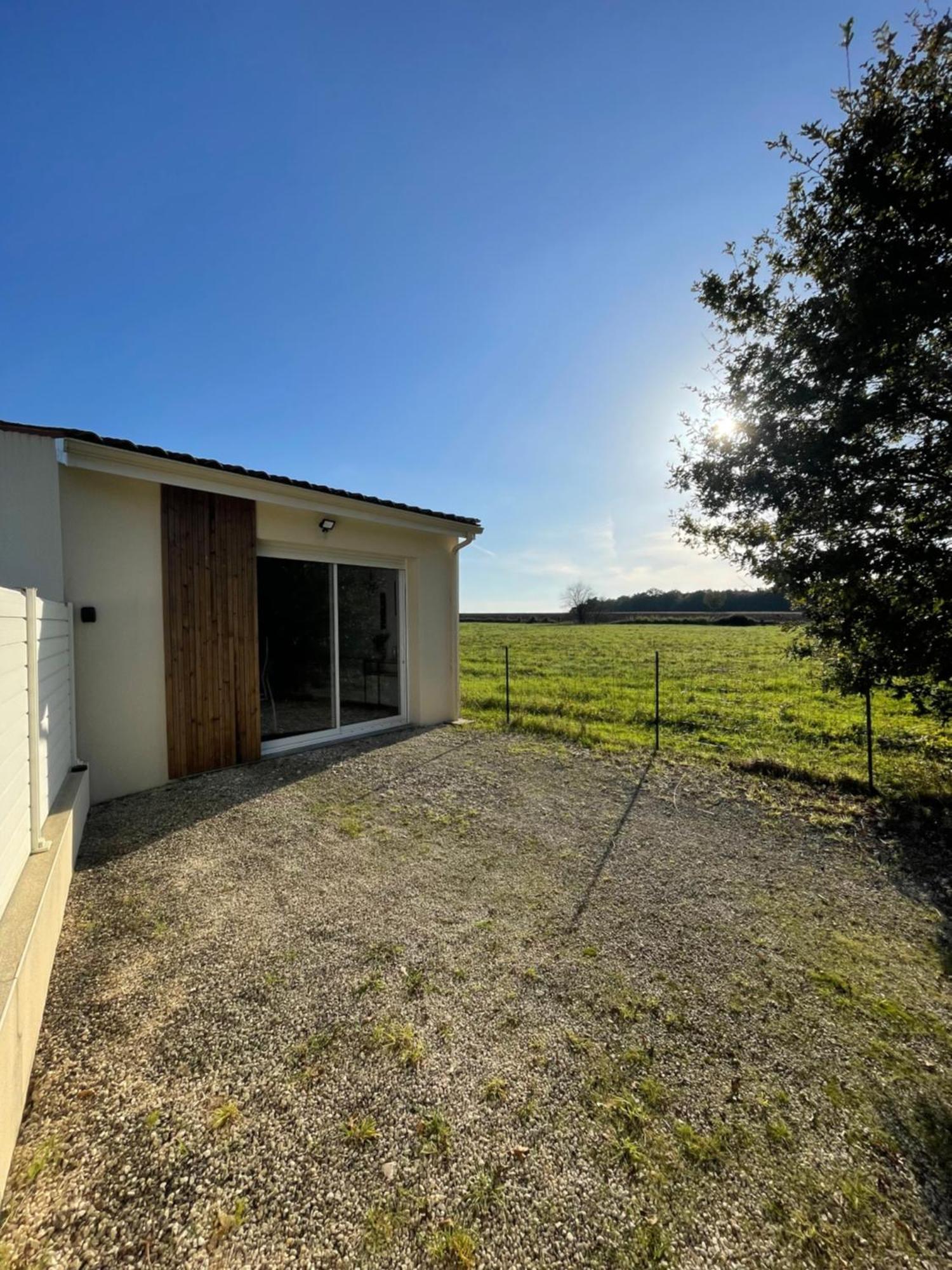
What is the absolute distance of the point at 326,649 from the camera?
7219 mm

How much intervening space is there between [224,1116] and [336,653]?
5.70m

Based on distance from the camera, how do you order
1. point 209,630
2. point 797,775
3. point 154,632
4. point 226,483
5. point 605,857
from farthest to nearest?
point 797,775, point 209,630, point 226,483, point 154,632, point 605,857

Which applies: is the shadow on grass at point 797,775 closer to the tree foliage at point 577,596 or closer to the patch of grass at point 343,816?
the patch of grass at point 343,816

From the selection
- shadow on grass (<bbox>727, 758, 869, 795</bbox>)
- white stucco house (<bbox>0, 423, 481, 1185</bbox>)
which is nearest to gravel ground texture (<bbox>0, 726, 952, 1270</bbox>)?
white stucco house (<bbox>0, 423, 481, 1185</bbox>)

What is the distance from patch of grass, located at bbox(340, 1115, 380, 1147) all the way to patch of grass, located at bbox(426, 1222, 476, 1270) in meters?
0.38

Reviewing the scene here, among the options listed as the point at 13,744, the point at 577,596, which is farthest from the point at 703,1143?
the point at 577,596

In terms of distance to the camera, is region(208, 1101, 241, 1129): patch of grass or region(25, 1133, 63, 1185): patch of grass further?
region(208, 1101, 241, 1129): patch of grass

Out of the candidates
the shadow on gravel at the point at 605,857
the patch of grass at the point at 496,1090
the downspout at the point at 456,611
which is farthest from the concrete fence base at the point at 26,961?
the downspout at the point at 456,611

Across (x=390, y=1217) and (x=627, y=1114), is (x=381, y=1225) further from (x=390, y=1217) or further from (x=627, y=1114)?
(x=627, y=1114)

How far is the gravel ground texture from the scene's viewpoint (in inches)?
60.9

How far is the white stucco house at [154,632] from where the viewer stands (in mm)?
2539

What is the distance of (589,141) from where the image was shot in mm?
6133

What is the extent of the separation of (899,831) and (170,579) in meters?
7.48

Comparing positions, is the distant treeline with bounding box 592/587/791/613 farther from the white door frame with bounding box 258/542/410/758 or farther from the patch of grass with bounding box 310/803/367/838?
the patch of grass with bounding box 310/803/367/838
